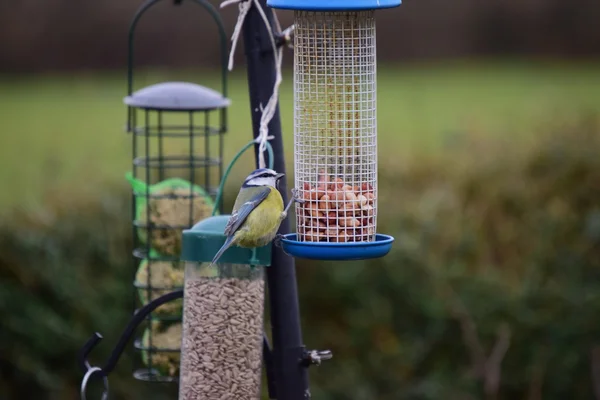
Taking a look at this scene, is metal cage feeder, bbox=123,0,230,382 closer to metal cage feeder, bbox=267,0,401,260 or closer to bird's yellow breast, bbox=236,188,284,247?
metal cage feeder, bbox=267,0,401,260

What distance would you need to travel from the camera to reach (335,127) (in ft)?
11.9

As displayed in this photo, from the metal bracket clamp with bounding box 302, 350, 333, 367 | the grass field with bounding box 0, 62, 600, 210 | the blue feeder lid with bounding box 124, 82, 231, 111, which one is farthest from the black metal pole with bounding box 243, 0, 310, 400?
the grass field with bounding box 0, 62, 600, 210

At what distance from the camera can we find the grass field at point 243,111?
7.64 meters

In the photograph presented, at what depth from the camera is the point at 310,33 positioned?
355cm

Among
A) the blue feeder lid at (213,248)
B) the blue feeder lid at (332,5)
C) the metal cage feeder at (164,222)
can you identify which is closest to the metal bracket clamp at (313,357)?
the blue feeder lid at (213,248)

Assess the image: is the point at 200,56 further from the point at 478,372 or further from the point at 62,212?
the point at 478,372

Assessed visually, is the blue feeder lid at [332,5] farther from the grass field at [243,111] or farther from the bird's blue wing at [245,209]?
the grass field at [243,111]

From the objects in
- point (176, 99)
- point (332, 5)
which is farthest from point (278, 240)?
point (176, 99)

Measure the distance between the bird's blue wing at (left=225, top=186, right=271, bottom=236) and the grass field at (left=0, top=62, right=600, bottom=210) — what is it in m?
3.70

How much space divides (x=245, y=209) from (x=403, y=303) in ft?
11.5

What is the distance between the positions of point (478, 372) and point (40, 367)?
3122 mm

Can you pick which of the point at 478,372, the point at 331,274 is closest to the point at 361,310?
the point at 331,274

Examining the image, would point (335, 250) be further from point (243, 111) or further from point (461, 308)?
point (243, 111)

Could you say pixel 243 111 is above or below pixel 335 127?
above
